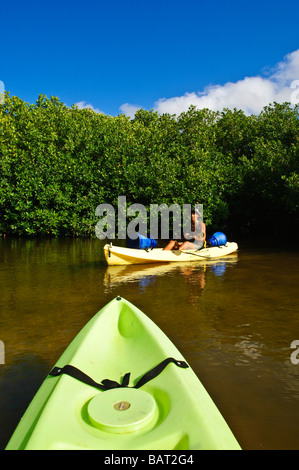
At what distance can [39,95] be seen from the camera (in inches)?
1161

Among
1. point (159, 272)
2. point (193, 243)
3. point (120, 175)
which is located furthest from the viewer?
point (120, 175)

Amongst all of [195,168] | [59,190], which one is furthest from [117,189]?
[195,168]

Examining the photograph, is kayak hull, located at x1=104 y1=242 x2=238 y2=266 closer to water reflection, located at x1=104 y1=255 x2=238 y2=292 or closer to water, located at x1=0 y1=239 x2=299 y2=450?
water reflection, located at x1=104 y1=255 x2=238 y2=292

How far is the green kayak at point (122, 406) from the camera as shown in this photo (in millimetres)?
2209

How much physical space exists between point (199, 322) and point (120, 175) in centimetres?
1540

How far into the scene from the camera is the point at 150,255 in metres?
10.8

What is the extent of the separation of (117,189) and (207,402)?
18.2m

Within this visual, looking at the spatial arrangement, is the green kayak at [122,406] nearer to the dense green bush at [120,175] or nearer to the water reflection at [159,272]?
the water reflection at [159,272]

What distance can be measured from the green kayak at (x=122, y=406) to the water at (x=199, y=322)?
0.81 meters

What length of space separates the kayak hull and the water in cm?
28

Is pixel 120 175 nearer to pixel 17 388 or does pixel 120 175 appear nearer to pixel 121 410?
pixel 17 388

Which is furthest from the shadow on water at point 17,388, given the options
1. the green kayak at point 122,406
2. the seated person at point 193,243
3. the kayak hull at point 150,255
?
the seated person at point 193,243

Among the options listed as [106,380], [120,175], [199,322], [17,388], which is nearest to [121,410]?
[106,380]

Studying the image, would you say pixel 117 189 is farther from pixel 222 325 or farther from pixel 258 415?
pixel 258 415
